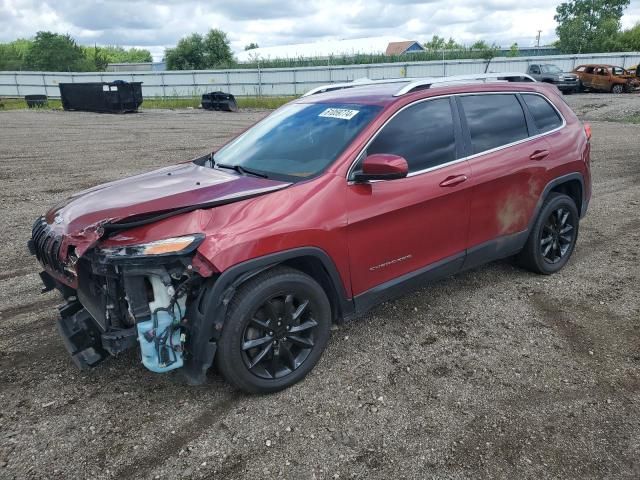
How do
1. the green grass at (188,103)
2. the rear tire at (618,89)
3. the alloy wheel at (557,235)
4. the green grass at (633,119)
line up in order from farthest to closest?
the green grass at (188,103)
the rear tire at (618,89)
the green grass at (633,119)
the alloy wheel at (557,235)

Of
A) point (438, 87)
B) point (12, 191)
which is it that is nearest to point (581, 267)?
point (438, 87)

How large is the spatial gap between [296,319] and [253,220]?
2.35ft

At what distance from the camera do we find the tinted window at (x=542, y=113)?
4703 mm

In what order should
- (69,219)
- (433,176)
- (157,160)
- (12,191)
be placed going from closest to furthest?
(69,219) → (433,176) → (12,191) → (157,160)

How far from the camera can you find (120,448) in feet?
9.23

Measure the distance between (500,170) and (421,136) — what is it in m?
0.85

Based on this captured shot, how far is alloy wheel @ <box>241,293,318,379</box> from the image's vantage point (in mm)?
3098

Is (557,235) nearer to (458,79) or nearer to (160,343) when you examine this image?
(458,79)

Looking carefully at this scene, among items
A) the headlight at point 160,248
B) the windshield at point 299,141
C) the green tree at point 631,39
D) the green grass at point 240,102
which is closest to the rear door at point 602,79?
the green grass at point 240,102

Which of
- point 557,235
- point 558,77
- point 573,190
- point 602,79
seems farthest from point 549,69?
point 557,235

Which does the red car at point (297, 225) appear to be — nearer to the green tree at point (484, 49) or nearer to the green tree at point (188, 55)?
the green tree at point (484, 49)

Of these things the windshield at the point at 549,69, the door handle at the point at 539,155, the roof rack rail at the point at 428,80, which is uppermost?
the windshield at the point at 549,69

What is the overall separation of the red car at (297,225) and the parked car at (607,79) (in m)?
29.6

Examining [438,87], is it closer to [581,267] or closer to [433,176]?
[433,176]
